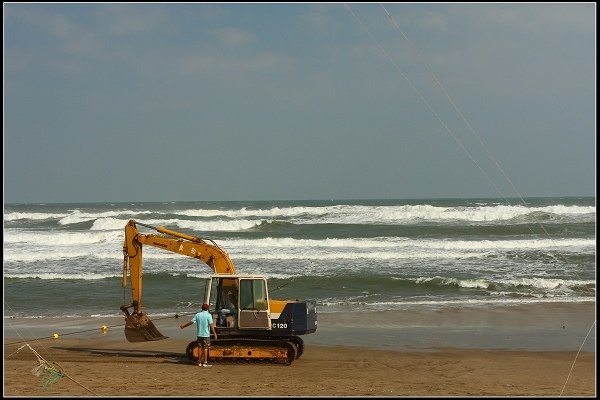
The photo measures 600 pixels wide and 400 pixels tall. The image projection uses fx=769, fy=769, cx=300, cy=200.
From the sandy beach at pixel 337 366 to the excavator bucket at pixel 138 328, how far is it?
40cm

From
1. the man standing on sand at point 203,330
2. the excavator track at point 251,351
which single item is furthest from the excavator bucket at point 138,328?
the man standing on sand at point 203,330

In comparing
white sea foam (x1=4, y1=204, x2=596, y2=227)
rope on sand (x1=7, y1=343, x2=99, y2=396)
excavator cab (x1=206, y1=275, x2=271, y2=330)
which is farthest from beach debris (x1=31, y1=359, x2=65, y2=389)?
white sea foam (x1=4, y1=204, x2=596, y2=227)

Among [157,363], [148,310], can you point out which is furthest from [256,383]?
[148,310]

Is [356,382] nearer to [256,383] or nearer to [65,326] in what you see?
[256,383]

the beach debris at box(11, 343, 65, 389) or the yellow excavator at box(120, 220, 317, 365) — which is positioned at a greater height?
the yellow excavator at box(120, 220, 317, 365)

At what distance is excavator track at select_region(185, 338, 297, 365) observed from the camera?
576 inches

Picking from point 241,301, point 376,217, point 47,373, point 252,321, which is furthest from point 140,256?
point 376,217

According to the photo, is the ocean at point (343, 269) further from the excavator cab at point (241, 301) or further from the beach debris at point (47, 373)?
the beach debris at point (47, 373)

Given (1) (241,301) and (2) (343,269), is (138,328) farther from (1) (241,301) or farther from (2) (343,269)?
(2) (343,269)

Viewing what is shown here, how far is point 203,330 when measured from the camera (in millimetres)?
14273

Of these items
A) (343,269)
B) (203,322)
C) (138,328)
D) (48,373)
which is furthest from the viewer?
(343,269)

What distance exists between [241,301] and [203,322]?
0.86 metres

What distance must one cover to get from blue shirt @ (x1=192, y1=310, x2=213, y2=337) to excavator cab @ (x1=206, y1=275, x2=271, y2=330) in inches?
15.2

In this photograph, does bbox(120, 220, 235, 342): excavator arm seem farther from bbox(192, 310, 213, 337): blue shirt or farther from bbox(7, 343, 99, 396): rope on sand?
bbox(7, 343, 99, 396): rope on sand
